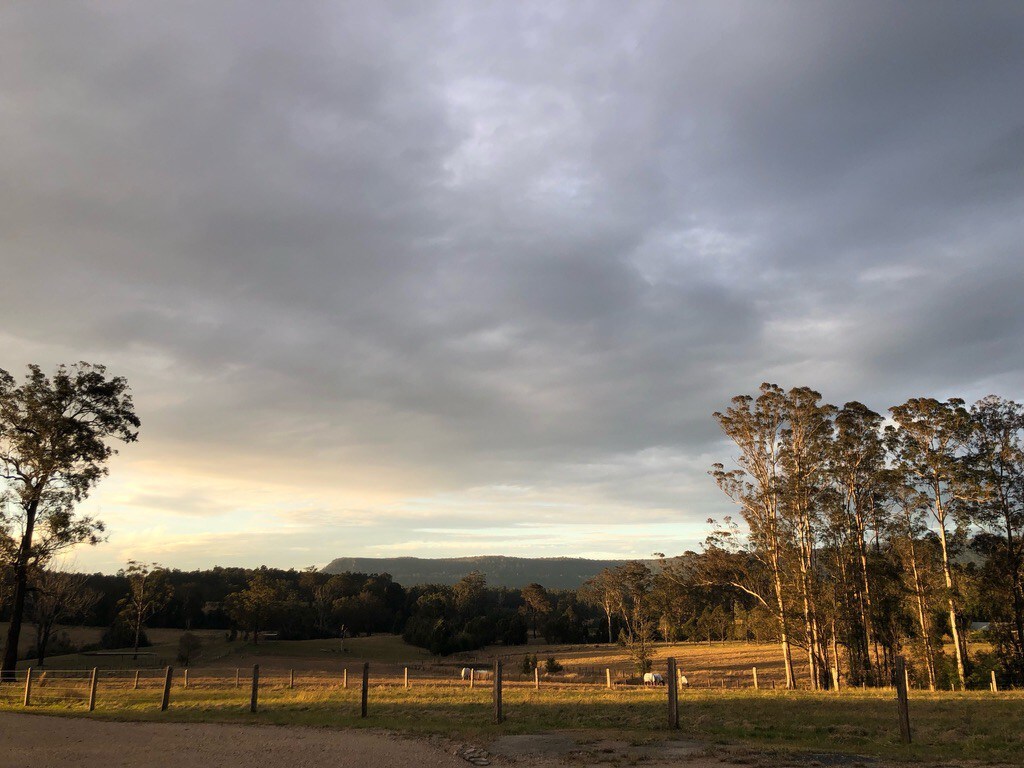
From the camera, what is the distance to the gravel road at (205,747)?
12797 millimetres

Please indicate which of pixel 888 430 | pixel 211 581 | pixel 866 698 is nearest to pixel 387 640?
pixel 211 581

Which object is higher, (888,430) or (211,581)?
(888,430)

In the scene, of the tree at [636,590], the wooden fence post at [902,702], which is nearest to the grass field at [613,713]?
the wooden fence post at [902,702]

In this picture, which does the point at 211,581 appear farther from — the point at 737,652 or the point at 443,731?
the point at 443,731

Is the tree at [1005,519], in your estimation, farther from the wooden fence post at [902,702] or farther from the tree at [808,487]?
the wooden fence post at [902,702]

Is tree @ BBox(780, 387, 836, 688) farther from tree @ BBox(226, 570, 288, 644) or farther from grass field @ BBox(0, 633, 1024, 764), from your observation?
tree @ BBox(226, 570, 288, 644)

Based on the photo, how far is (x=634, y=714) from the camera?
19734mm

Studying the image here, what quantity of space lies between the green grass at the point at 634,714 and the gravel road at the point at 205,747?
5.54ft

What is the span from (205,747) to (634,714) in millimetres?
11700

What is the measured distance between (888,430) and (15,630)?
49.1 m

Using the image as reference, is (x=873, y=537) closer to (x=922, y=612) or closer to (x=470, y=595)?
(x=922, y=612)

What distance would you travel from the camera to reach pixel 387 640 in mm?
97500

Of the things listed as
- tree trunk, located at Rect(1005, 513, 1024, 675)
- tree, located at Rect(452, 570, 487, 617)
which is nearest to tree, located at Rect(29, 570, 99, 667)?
tree, located at Rect(452, 570, 487, 617)

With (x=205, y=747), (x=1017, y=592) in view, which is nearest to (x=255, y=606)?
(x=205, y=747)
